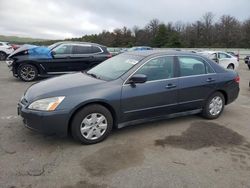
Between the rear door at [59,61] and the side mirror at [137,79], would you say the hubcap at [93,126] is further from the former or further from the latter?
the rear door at [59,61]

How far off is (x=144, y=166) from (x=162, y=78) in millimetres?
1925

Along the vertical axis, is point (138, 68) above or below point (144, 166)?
above

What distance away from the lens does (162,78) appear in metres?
5.14

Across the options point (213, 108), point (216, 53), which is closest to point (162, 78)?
point (213, 108)

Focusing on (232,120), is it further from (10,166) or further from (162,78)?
(10,166)

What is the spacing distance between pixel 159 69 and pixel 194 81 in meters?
0.86

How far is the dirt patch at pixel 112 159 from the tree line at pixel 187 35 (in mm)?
62053

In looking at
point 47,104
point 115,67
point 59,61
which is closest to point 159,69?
point 115,67

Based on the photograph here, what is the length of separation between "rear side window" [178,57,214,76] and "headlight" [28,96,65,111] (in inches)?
98.3

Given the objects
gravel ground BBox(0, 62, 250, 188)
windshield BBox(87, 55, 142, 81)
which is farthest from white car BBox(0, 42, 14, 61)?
Answer: windshield BBox(87, 55, 142, 81)

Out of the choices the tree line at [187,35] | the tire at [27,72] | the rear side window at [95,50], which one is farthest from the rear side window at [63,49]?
the tree line at [187,35]

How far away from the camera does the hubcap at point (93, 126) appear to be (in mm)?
4363

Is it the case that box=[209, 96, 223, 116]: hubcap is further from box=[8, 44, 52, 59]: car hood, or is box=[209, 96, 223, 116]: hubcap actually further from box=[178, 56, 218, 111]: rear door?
box=[8, 44, 52, 59]: car hood

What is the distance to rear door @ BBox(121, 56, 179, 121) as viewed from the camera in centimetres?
472
